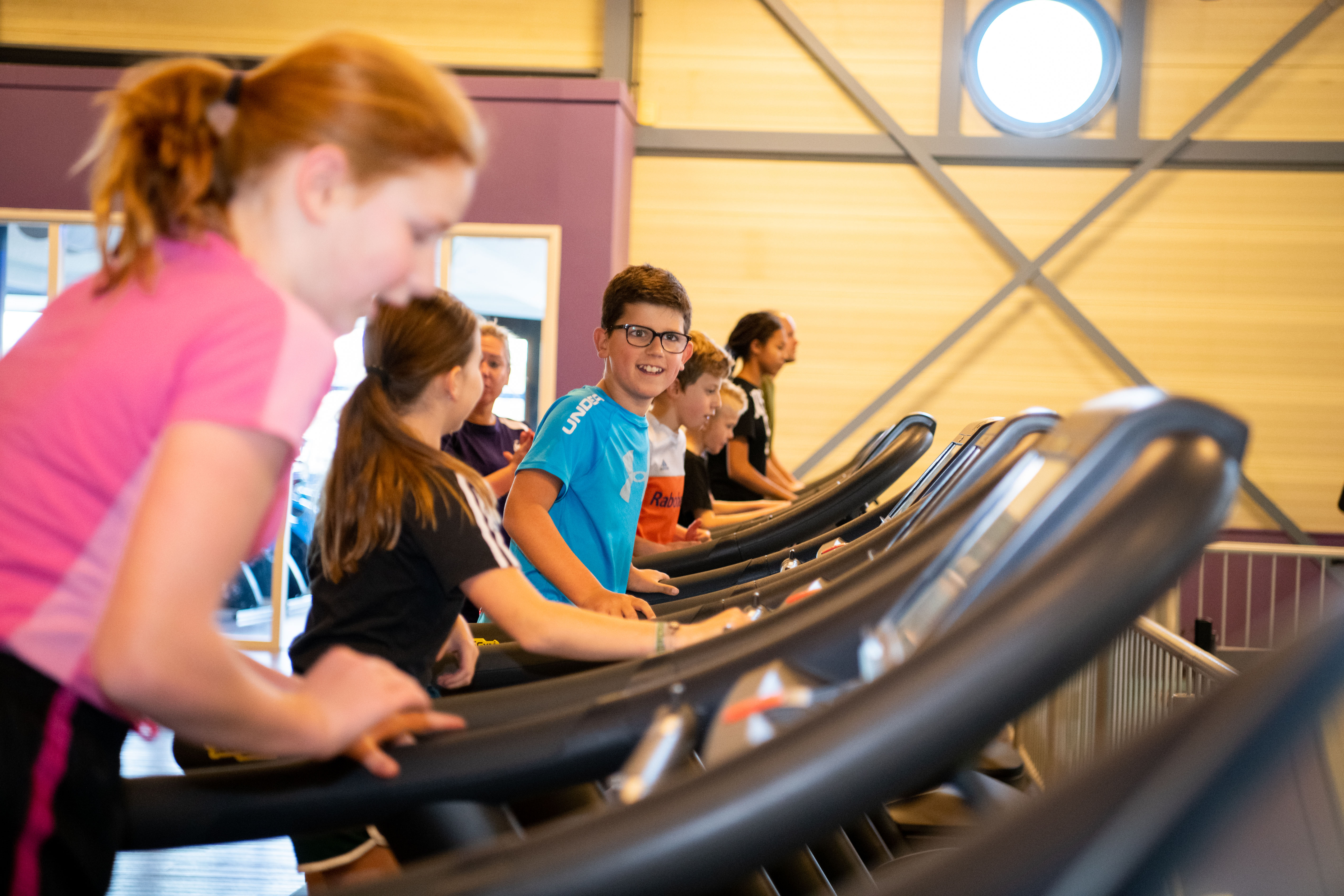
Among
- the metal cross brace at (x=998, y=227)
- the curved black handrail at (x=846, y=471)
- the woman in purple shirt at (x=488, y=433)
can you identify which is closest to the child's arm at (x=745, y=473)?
the curved black handrail at (x=846, y=471)

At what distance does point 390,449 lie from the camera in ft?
4.96

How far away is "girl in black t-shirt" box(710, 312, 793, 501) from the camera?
186 inches

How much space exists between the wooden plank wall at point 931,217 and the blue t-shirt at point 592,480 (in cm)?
496

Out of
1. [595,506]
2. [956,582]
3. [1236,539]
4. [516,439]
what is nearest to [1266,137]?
[1236,539]

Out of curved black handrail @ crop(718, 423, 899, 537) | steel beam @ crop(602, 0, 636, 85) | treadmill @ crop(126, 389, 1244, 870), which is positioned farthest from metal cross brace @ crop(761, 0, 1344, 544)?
treadmill @ crop(126, 389, 1244, 870)

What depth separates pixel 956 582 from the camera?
761mm

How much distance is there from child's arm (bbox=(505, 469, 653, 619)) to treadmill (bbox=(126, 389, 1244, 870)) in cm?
64

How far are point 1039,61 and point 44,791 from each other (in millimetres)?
7480

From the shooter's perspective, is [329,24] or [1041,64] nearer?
[1041,64]

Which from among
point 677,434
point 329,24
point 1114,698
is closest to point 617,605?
point 677,434

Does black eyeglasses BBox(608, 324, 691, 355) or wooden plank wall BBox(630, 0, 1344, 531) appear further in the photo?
wooden plank wall BBox(630, 0, 1344, 531)

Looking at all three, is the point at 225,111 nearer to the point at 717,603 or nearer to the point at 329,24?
the point at 717,603

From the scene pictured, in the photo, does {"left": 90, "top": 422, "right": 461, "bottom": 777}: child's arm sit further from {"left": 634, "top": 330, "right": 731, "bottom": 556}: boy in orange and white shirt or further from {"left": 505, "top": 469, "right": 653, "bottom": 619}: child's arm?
{"left": 634, "top": 330, "right": 731, "bottom": 556}: boy in orange and white shirt

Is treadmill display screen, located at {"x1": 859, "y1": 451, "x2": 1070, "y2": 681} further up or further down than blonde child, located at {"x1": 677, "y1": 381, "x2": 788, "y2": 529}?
further up
